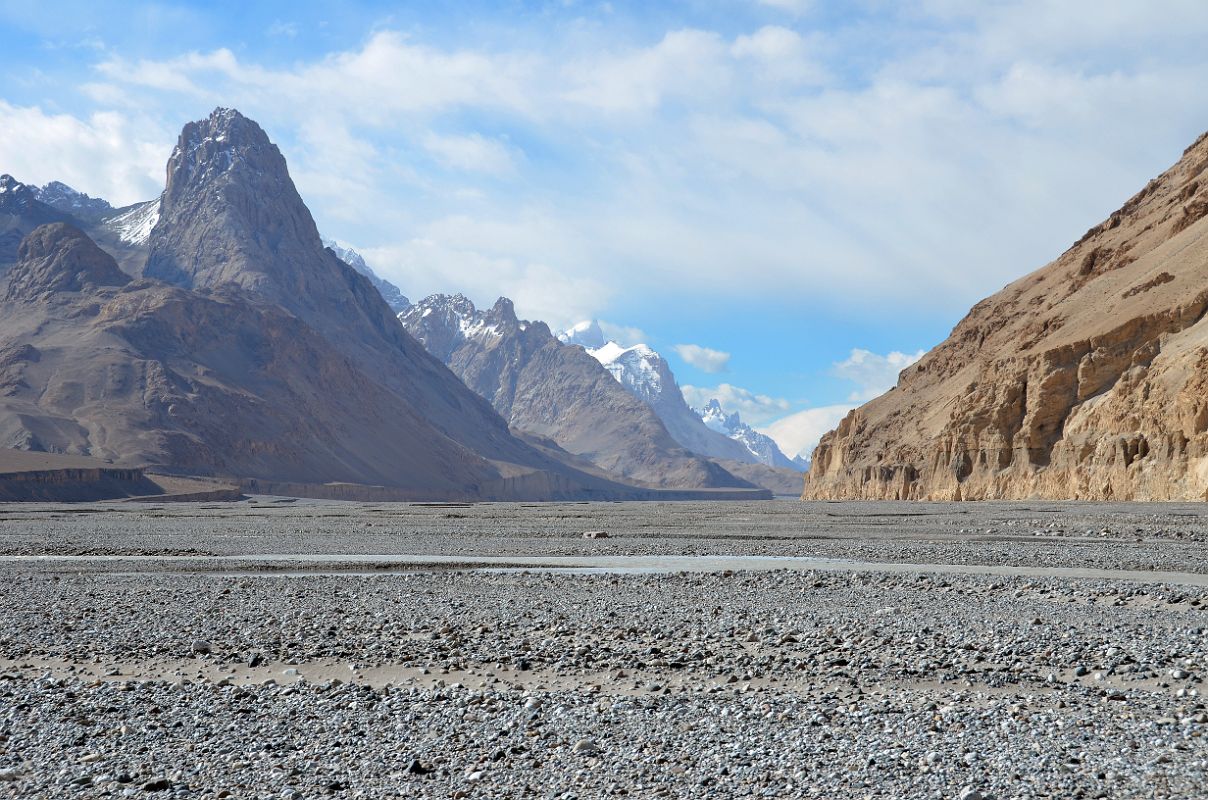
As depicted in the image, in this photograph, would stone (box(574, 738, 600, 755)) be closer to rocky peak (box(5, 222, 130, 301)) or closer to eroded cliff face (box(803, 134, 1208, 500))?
eroded cliff face (box(803, 134, 1208, 500))

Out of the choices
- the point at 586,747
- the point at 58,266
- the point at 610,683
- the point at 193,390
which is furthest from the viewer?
the point at 58,266

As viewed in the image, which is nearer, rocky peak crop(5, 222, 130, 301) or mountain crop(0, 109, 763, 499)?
mountain crop(0, 109, 763, 499)

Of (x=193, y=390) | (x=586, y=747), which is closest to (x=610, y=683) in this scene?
(x=586, y=747)

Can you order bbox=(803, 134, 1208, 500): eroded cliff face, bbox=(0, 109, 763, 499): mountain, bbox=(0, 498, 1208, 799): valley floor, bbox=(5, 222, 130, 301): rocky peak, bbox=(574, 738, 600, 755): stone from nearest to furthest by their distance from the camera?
bbox=(0, 498, 1208, 799): valley floor
bbox=(574, 738, 600, 755): stone
bbox=(803, 134, 1208, 500): eroded cliff face
bbox=(0, 109, 763, 499): mountain
bbox=(5, 222, 130, 301): rocky peak

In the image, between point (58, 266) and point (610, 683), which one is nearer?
point (610, 683)

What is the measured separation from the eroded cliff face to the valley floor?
36.4m

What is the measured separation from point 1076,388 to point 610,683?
2588 inches

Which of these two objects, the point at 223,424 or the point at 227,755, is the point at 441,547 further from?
the point at 223,424

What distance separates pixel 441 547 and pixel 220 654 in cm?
2245

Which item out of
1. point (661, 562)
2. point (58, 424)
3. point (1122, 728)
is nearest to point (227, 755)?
point (1122, 728)

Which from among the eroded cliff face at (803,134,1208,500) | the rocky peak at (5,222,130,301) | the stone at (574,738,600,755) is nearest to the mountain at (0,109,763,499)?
the rocky peak at (5,222,130,301)

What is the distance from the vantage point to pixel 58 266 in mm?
178875

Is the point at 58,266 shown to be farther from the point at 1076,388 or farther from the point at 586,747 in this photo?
the point at 586,747

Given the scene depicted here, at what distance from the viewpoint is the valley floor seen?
8.68 meters
